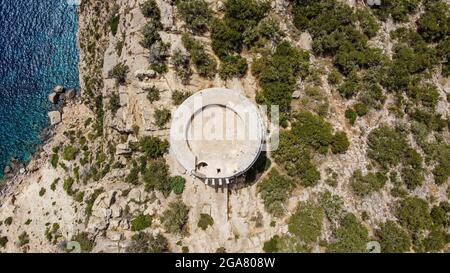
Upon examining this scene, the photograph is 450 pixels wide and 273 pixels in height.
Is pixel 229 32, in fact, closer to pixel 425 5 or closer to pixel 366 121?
pixel 366 121

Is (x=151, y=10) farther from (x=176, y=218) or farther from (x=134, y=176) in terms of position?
(x=176, y=218)

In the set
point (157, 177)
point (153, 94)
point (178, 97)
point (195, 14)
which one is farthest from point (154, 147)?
point (195, 14)

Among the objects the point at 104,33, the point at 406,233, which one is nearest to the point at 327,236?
the point at 406,233

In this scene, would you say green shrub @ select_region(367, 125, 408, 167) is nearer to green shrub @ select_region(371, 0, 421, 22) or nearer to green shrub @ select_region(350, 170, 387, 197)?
green shrub @ select_region(350, 170, 387, 197)

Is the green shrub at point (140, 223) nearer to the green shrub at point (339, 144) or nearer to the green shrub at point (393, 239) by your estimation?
the green shrub at point (339, 144)

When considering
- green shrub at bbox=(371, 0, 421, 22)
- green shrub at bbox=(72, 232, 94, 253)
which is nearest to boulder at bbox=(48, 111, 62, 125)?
green shrub at bbox=(72, 232, 94, 253)
